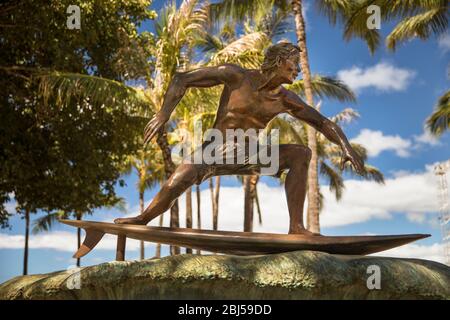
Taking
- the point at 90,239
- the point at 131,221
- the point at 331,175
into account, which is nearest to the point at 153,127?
the point at 131,221

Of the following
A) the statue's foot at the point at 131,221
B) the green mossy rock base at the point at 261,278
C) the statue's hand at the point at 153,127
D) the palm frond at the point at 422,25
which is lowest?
the green mossy rock base at the point at 261,278

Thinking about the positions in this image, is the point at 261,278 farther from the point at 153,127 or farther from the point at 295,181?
the point at 153,127

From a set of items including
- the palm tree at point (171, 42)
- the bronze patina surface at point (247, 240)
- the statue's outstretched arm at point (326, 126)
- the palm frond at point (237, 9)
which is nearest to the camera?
the bronze patina surface at point (247, 240)

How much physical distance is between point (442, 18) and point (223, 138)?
38.8ft

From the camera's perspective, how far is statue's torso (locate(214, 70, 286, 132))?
4605mm

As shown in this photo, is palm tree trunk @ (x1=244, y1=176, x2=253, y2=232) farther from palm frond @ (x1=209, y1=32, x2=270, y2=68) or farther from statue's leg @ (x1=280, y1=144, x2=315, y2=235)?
statue's leg @ (x1=280, y1=144, x2=315, y2=235)

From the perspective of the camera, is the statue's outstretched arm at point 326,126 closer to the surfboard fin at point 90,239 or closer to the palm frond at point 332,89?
the surfboard fin at point 90,239

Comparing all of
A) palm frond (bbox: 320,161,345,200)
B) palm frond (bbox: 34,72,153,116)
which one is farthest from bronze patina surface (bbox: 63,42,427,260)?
palm frond (bbox: 320,161,345,200)

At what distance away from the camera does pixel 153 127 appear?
4.26m

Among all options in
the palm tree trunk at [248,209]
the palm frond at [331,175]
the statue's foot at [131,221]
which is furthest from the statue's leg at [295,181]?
the palm frond at [331,175]

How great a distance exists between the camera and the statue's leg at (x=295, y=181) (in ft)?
14.8

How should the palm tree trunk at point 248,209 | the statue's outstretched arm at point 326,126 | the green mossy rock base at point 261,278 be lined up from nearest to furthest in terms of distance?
1. the green mossy rock base at point 261,278
2. the statue's outstretched arm at point 326,126
3. the palm tree trunk at point 248,209

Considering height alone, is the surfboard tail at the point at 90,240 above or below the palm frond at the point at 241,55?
below
